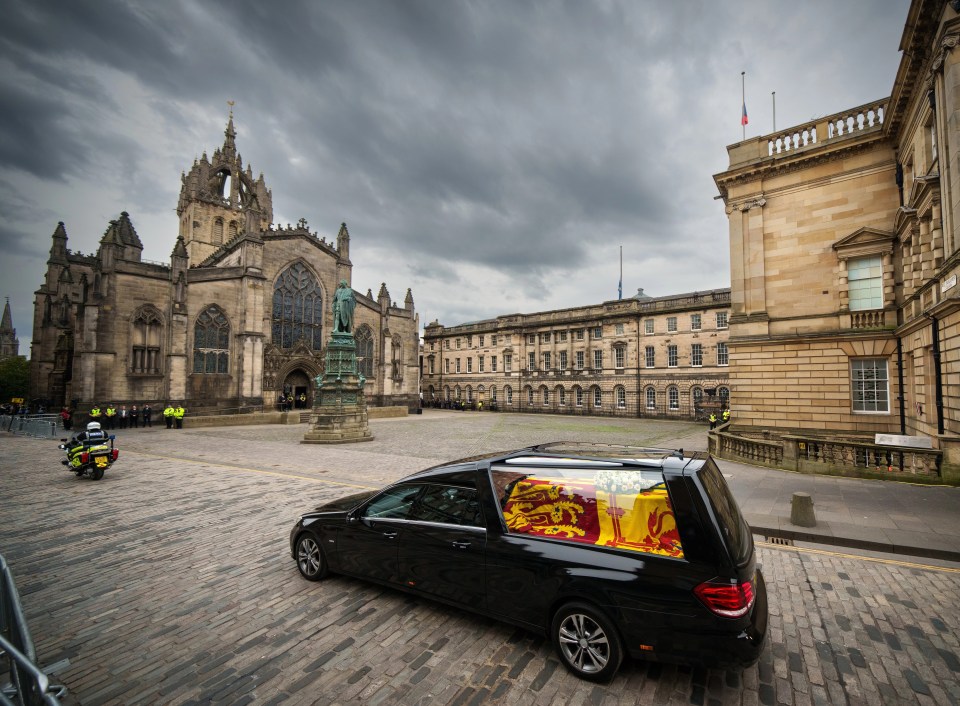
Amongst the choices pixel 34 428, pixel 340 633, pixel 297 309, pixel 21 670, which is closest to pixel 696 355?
pixel 297 309

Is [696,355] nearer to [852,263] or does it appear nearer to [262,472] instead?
[852,263]

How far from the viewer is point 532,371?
169ft

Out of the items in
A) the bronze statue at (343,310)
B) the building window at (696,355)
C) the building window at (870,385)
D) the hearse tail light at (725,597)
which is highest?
the bronze statue at (343,310)

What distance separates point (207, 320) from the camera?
3156 cm

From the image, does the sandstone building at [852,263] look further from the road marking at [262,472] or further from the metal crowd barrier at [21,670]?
the metal crowd barrier at [21,670]

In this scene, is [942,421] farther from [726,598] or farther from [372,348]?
[372,348]

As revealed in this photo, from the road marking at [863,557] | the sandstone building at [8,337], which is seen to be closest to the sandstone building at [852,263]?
the road marking at [863,557]

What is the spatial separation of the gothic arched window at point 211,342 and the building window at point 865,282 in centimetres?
3724

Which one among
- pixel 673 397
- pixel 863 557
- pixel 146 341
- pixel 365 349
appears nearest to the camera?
pixel 863 557

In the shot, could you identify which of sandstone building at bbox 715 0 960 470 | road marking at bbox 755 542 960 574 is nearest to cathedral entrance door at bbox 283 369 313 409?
sandstone building at bbox 715 0 960 470

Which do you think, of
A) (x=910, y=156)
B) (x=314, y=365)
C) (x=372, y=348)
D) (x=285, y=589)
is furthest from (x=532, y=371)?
(x=285, y=589)

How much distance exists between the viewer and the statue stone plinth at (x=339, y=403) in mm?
19484

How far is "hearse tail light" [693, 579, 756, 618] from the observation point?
9.83 ft

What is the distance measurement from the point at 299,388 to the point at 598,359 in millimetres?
30446
